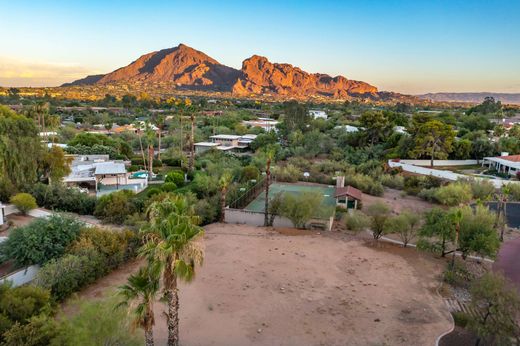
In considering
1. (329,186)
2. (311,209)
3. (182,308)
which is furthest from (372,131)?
(182,308)

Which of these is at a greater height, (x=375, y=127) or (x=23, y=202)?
(x=375, y=127)

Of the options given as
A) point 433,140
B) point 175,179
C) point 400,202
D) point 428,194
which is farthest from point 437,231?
point 433,140

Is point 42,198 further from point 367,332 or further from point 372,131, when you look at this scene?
point 372,131

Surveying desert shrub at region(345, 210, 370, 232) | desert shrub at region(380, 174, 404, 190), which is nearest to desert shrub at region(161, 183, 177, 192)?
desert shrub at region(345, 210, 370, 232)

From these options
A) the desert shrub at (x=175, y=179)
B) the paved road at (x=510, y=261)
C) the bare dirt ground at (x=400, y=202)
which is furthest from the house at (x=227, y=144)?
the paved road at (x=510, y=261)

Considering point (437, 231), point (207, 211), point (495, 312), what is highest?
point (495, 312)

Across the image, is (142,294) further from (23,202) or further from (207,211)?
(23,202)

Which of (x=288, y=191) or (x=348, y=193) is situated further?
(x=288, y=191)
